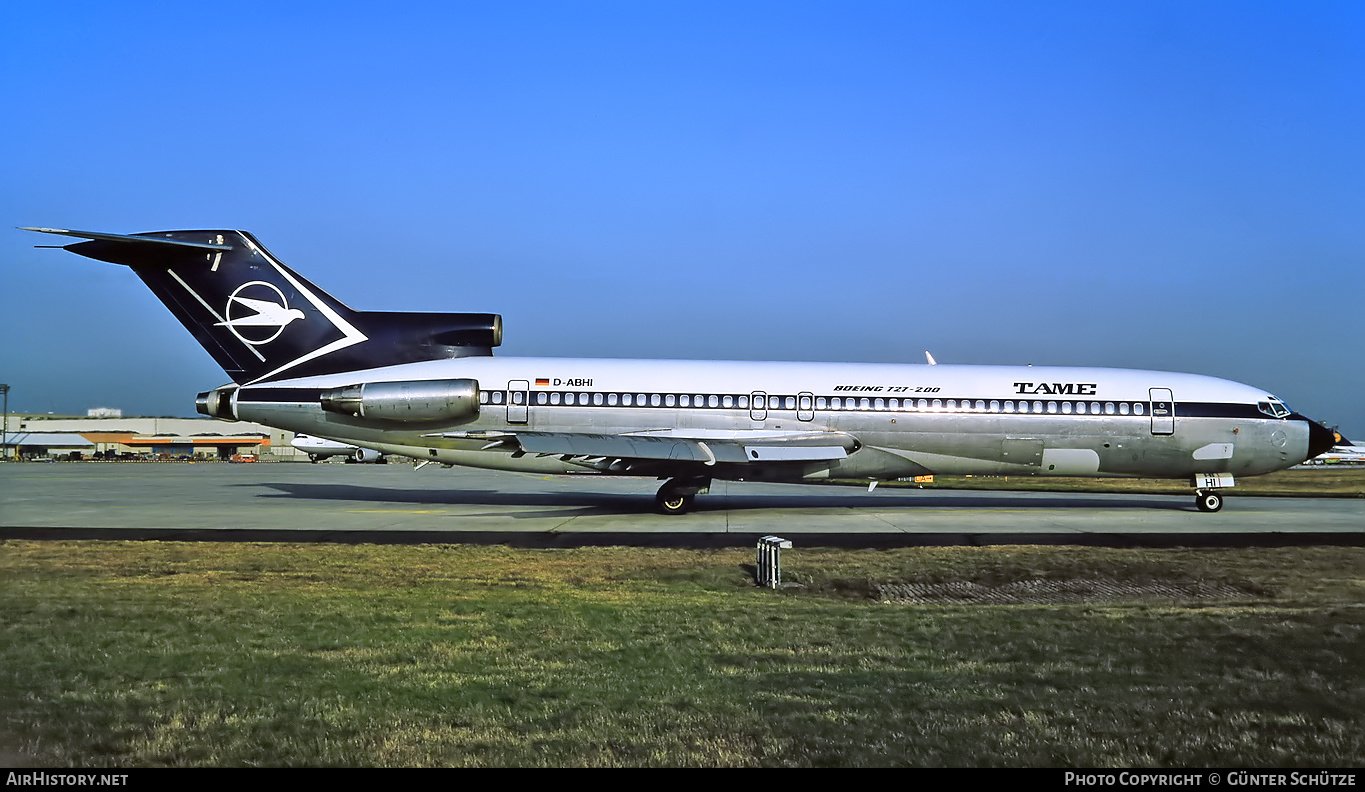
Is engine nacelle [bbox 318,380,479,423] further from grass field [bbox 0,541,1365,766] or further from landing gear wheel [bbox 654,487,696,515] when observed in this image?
grass field [bbox 0,541,1365,766]

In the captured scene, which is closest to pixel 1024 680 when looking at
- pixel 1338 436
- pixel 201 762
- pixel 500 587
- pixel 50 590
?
pixel 201 762

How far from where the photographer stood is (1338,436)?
23016mm

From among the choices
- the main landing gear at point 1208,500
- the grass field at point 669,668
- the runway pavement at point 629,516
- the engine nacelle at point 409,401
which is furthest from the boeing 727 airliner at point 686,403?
the grass field at point 669,668

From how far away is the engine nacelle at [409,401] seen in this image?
20812 mm

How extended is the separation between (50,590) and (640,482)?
25.9 m

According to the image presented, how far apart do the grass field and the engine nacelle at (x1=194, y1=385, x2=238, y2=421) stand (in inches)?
393

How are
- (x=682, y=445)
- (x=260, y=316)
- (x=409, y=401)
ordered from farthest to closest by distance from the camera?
1. (x=260, y=316)
2. (x=409, y=401)
3. (x=682, y=445)

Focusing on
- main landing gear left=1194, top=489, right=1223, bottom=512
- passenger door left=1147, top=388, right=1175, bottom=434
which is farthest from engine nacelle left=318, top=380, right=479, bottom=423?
→ main landing gear left=1194, top=489, right=1223, bottom=512

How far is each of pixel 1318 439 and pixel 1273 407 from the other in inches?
51.3

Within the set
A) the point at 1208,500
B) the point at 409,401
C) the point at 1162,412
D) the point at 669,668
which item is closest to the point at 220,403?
the point at 409,401

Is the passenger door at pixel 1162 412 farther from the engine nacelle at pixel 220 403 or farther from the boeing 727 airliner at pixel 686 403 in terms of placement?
the engine nacelle at pixel 220 403

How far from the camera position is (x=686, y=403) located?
21172mm

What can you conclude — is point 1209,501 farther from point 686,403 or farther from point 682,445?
point 682,445

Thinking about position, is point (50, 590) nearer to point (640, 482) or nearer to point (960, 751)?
point (960, 751)
